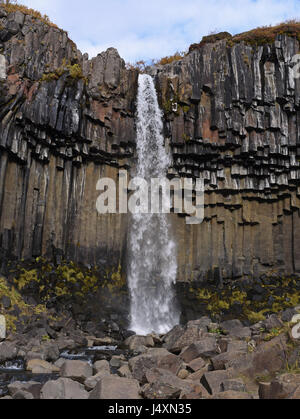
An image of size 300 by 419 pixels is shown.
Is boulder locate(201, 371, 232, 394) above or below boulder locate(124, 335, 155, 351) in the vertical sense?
above

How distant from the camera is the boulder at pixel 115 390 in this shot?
6066 millimetres

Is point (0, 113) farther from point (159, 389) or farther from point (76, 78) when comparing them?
point (159, 389)

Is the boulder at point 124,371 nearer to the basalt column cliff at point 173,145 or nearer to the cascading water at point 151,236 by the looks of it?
the basalt column cliff at point 173,145

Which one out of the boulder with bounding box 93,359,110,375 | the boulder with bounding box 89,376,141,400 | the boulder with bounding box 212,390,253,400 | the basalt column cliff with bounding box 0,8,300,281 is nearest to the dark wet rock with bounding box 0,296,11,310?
the basalt column cliff with bounding box 0,8,300,281

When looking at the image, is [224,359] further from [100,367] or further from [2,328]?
[2,328]

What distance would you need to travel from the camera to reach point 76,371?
320 inches

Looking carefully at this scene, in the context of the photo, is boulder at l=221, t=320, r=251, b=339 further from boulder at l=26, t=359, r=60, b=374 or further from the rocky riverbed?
boulder at l=26, t=359, r=60, b=374

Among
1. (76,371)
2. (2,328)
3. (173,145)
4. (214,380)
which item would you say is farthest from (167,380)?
(173,145)

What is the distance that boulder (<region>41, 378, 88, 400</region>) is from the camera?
21.3 feet

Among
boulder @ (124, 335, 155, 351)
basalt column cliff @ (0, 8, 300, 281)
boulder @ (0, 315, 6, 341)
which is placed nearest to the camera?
boulder @ (0, 315, 6, 341)

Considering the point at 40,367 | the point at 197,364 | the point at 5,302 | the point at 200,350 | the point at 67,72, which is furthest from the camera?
the point at 67,72

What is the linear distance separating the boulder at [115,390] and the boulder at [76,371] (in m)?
1.79

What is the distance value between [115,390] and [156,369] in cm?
140

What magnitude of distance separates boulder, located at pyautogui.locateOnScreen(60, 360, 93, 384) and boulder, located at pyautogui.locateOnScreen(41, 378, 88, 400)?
125 cm
